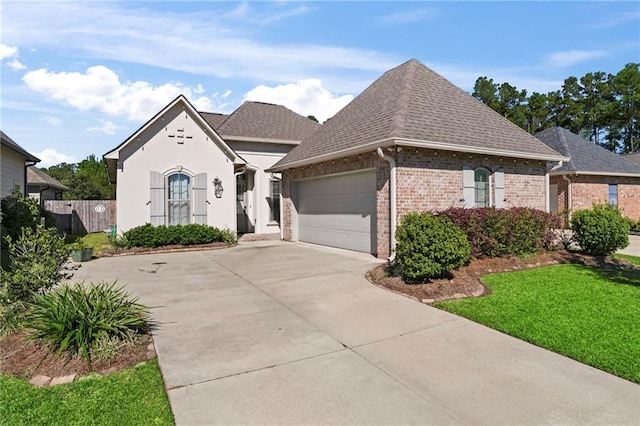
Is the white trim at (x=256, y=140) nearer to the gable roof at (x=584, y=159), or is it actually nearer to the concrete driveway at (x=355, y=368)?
the concrete driveway at (x=355, y=368)

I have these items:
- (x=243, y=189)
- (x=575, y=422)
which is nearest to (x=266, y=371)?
(x=575, y=422)

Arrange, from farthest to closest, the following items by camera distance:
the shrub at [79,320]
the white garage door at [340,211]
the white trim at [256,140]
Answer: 1. the white trim at [256,140]
2. the white garage door at [340,211]
3. the shrub at [79,320]

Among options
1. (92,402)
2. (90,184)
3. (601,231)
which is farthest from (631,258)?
(90,184)

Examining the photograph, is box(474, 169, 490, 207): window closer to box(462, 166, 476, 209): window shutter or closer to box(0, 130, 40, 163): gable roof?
box(462, 166, 476, 209): window shutter

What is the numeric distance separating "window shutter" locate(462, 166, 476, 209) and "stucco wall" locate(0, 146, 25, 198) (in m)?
15.6

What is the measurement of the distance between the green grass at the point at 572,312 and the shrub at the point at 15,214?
45.2 ft

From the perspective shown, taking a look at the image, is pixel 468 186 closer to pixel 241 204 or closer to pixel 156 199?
pixel 156 199

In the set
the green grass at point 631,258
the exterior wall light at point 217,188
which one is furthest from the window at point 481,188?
the exterior wall light at point 217,188

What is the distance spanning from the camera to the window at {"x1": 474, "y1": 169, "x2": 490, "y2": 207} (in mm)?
11297

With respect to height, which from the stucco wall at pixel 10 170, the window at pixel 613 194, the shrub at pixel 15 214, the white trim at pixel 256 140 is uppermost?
the white trim at pixel 256 140

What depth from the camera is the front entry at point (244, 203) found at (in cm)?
1856

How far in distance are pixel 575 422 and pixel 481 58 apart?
1217 cm

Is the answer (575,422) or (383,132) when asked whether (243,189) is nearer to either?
(383,132)

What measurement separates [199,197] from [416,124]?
9.03 m
